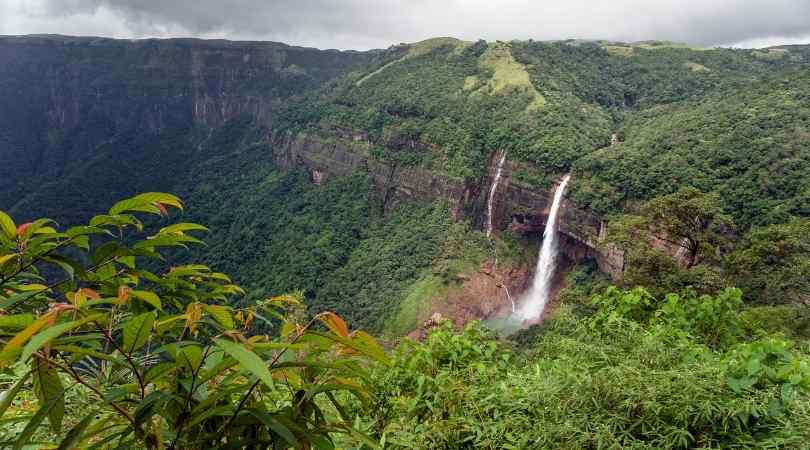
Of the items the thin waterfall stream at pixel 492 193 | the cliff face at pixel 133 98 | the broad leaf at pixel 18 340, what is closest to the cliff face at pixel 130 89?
the cliff face at pixel 133 98

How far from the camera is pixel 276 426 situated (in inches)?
43.4

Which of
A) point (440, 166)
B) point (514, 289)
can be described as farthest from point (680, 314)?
point (440, 166)

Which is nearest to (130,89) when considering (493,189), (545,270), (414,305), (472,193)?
(472,193)

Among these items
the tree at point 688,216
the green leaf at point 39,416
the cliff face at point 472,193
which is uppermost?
the green leaf at point 39,416

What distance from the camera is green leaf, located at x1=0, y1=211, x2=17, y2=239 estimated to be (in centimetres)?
131

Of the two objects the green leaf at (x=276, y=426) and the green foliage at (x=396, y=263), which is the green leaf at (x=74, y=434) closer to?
the green leaf at (x=276, y=426)

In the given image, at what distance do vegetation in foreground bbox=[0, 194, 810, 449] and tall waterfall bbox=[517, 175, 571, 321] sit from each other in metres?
29.0

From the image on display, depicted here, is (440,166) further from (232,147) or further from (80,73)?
(80,73)

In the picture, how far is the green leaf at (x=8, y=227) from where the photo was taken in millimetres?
1308

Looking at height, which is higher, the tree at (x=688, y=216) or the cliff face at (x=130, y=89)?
the cliff face at (x=130, y=89)

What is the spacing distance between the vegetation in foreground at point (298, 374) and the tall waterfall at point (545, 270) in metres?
29.0

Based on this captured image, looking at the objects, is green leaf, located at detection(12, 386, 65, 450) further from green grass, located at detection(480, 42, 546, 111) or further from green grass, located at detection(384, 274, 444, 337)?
green grass, located at detection(480, 42, 546, 111)

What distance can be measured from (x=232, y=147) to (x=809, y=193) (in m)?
88.6

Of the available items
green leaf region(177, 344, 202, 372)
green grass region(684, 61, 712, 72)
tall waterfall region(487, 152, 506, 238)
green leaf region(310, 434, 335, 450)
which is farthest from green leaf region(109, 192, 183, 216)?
green grass region(684, 61, 712, 72)
